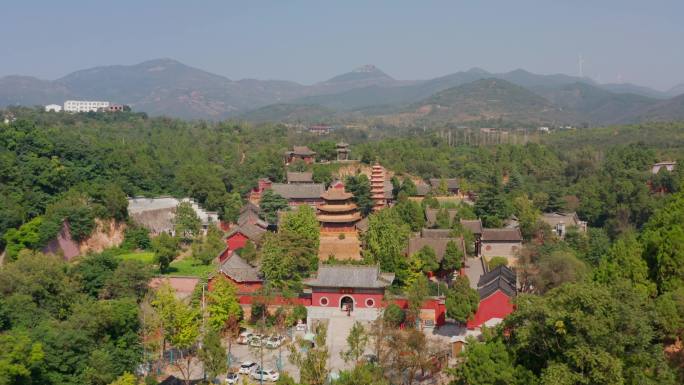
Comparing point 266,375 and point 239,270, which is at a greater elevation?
point 239,270

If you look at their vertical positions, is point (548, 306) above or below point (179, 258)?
above

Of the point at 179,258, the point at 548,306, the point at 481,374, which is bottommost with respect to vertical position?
the point at 179,258

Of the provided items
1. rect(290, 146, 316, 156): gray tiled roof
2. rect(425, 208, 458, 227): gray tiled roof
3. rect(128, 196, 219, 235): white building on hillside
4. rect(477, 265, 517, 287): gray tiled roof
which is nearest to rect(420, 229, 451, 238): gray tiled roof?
rect(425, 208, 458, 227): gray tiled roof

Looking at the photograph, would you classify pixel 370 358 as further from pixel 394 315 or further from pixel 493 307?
pixel 493 307

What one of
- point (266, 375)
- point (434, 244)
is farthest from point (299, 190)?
point (266, 375)

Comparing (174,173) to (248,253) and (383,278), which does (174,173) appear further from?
(383,278)

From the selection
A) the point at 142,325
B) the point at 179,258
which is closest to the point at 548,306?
the point at 142,325
